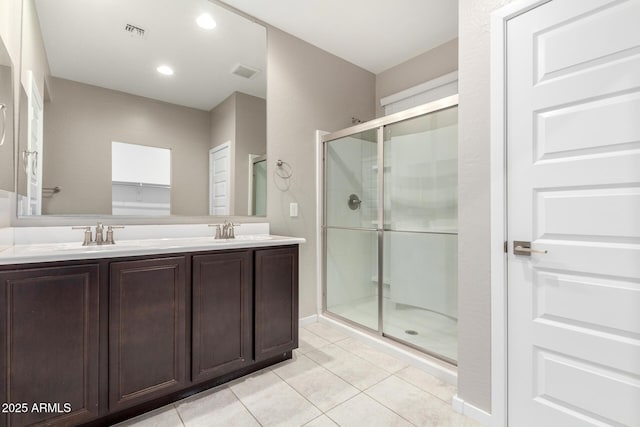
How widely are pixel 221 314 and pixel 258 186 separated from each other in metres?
1.13

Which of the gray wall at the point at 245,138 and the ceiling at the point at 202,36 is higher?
the ceiling at the point at 202,36

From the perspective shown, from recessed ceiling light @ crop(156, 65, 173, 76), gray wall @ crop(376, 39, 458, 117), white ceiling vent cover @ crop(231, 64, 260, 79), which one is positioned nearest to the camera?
recessed ceiling light @ crop(156, 65, 173, 76)

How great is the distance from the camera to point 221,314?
5.66 ft

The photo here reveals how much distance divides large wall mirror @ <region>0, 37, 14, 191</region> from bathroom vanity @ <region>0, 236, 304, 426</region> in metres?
0.37

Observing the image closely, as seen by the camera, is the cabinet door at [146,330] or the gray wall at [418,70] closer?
the cabinet door at [146,330]

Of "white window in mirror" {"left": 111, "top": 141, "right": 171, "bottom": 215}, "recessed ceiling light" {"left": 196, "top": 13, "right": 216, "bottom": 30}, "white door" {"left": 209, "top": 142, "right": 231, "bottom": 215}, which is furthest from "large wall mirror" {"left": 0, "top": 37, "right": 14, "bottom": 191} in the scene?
"recessed ceiling light" {"left": 196, "top": 13, "right": 216, "bottom": 30}

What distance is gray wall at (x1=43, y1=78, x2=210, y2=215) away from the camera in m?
1.70

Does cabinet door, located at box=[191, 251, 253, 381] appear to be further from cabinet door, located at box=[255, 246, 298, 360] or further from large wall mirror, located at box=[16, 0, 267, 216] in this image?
large wall mirror, located at box=[16, 0, 267, 216]

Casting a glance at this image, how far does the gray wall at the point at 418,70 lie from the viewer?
2.70 metres

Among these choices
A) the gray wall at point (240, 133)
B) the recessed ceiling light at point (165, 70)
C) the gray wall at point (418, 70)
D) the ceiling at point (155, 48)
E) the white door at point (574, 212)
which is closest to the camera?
the white door at point (574, 212)

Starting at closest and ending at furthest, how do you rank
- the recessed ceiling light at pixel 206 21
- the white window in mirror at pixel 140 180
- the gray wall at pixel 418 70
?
the white window in mirror at pixel 140 180 < the recessed ceiling light at pixel 206 21 < the gray wall at pixel 418 70

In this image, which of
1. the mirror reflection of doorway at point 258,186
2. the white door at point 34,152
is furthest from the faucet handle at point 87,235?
the mirror reflection of doorway at point 258,186

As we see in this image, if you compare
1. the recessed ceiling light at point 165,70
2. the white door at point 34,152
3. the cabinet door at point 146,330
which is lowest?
the cabinet door at point 146,330

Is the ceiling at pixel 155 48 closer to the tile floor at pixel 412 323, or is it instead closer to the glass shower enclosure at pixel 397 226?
the glass shower enclosure at pixel 397 226
